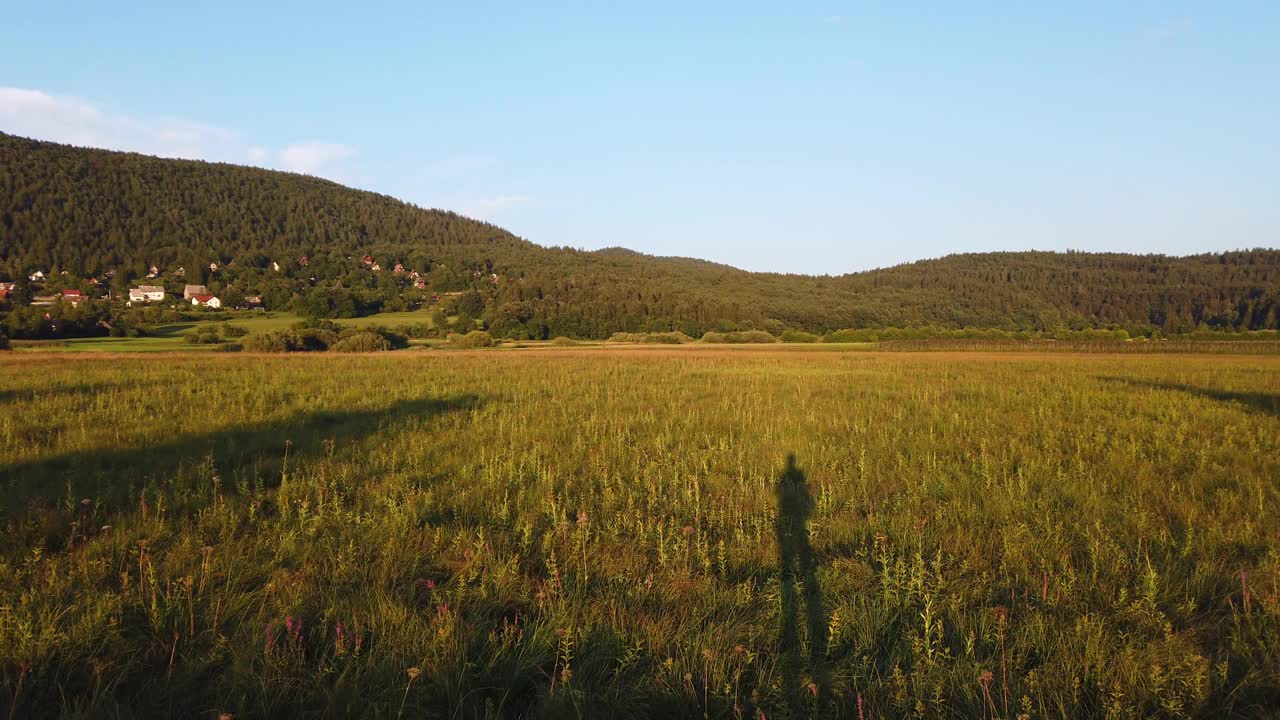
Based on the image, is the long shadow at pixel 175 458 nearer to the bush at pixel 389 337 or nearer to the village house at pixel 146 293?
the bush at pixel 389 337

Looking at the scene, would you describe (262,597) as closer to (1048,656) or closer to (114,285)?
(1048,656)

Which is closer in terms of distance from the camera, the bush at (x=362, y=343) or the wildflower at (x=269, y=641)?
the wildflower at (x=269, y=641)

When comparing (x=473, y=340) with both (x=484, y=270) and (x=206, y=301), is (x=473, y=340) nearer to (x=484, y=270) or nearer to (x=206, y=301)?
(x=206, y=301)

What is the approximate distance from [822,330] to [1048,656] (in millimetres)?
92326

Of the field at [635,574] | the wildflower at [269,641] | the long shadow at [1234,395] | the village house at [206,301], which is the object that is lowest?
the long shadow at [1234,395]

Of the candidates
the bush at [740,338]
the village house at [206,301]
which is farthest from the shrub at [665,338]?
the village house at [206,301]

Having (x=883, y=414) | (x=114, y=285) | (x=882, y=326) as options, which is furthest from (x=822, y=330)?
(x=114, y=285)

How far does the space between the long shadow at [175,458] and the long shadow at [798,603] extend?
6010mm

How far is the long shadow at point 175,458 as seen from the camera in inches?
227

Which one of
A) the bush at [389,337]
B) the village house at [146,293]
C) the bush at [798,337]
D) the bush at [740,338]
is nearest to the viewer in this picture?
the bush at [389,337]

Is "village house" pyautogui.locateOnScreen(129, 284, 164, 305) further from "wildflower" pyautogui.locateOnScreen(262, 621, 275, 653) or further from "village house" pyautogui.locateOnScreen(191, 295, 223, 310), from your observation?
"wildflower" pyautogui.locateOnScreen(262, 621, 275, 653)

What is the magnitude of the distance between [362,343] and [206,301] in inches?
2079

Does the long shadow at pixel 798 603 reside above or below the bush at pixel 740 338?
below

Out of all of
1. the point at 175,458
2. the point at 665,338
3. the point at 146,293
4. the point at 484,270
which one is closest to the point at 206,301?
the point at 146,293
